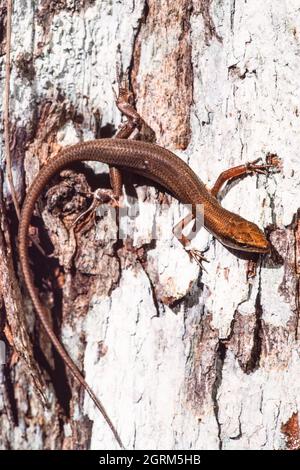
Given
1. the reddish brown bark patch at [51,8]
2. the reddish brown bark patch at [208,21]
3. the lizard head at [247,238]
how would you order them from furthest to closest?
the reddish brown bark patch at [51,8]
the reddish brown bark patch at [208,21]
the lizard head at [247,238]

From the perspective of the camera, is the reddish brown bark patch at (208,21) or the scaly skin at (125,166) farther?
the scaly skin at (125,166)

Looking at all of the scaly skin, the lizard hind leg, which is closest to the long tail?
the scaly skin

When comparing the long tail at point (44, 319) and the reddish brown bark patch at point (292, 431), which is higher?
the long tail at point (44, 319)

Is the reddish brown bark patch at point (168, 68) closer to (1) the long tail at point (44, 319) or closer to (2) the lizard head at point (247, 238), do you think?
(2) the lizard head at point (247, 238)

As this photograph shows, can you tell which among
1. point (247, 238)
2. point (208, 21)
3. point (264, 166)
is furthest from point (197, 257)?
point (208, 21)

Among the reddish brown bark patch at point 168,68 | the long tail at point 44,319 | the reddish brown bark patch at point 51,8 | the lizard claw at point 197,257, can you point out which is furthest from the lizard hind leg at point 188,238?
the reddish brown bark patch at point 51,8

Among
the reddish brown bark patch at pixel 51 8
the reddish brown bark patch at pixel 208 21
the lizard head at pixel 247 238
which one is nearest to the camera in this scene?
the lizard head at pixel 247 238
